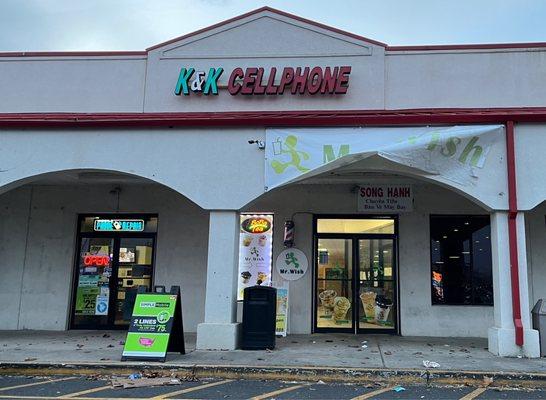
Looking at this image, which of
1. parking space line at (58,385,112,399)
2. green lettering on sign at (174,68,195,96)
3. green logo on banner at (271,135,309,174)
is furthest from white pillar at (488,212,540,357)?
green lettering on sign at (174,68,195,96)

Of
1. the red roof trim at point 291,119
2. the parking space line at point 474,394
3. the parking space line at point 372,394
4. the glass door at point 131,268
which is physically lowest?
the parking space line at point 372,394

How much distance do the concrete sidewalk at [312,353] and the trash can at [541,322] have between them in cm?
51

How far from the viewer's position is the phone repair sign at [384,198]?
41.5ft

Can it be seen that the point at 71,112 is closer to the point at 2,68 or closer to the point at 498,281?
the point at 2,68

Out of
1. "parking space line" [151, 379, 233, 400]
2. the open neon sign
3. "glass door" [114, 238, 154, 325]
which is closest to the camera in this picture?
"parking space line" [151, 379, 233, 400]

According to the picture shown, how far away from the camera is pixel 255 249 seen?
12.9 m

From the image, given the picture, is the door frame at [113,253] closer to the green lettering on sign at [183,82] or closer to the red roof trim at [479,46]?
the green lettering on sign at [183,82]

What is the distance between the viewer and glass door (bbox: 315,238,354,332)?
41.0ft

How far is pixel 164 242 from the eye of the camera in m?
13.1

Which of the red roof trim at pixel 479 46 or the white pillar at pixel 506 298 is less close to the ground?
the red roof trim at pixel 479 46

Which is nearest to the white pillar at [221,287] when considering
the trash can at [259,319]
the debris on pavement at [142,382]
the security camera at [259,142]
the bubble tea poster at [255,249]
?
the trash can at [259,319]

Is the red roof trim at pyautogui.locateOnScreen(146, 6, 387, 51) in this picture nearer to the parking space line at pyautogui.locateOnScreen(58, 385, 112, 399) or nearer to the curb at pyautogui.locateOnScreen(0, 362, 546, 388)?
the curb at pyautogui.locateOnScreen(0, 362, 546, 388)

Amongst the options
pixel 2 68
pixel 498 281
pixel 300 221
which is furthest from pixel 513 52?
pixel 2 68

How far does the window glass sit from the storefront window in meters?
1.12
